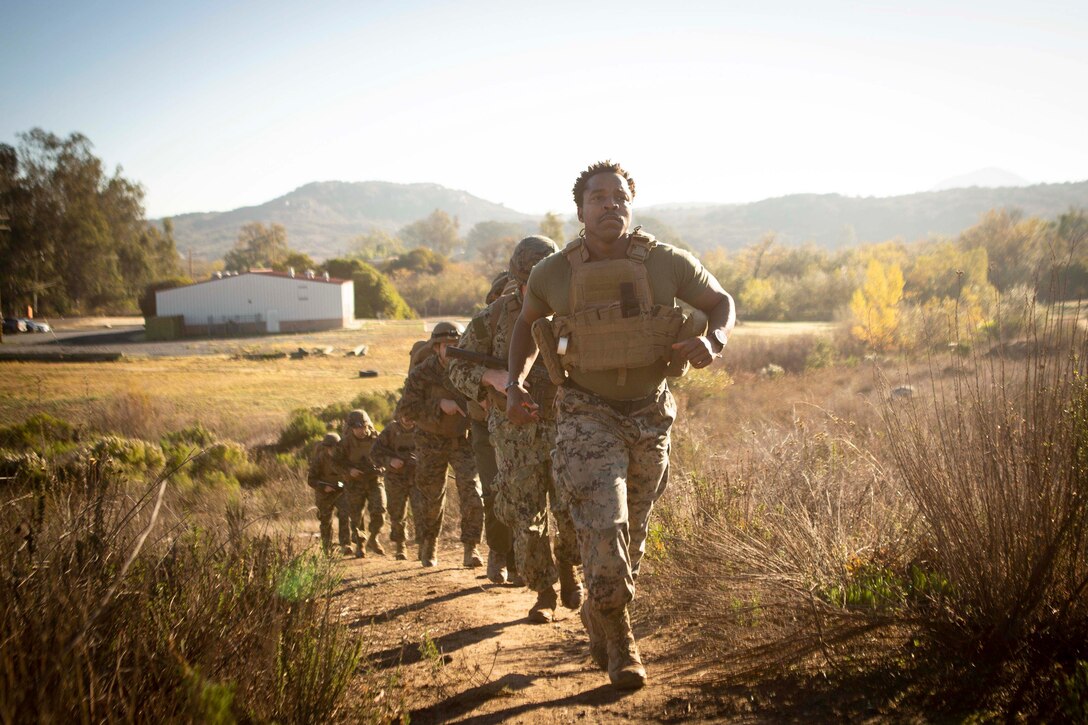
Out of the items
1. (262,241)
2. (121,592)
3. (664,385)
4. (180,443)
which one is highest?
(262,241)

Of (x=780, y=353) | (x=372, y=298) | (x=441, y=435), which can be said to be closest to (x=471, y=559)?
(x=441, y=435)

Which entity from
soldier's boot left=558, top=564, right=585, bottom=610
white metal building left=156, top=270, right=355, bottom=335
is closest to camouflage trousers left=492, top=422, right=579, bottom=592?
soldier's boot left=558, top=564, right=585, bottom=610

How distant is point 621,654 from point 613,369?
140 cm

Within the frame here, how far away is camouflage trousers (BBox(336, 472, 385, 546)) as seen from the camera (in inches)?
408

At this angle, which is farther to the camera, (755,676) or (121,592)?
(755,676)

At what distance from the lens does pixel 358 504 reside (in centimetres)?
1047

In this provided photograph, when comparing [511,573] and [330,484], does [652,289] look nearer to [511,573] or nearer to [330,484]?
[511,573]

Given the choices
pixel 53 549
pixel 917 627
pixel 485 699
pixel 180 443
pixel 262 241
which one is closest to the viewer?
pixel 53 549

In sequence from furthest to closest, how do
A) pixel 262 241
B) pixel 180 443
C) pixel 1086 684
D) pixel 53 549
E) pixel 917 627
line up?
pixel 262 241 → pixel 180 443 → pixel 917 627 → pixel 53 549 → pixel 1086 684

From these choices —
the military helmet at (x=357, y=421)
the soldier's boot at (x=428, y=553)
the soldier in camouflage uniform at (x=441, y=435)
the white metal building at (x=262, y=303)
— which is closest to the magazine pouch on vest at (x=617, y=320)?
the soldier in camouflage uniform at (x=441, y=435)

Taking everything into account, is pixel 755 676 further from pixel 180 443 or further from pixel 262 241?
pixel 262 241

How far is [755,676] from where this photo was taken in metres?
3.66

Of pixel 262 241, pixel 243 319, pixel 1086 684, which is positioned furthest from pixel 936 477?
pixel 262 241

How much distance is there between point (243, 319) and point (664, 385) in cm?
5056
